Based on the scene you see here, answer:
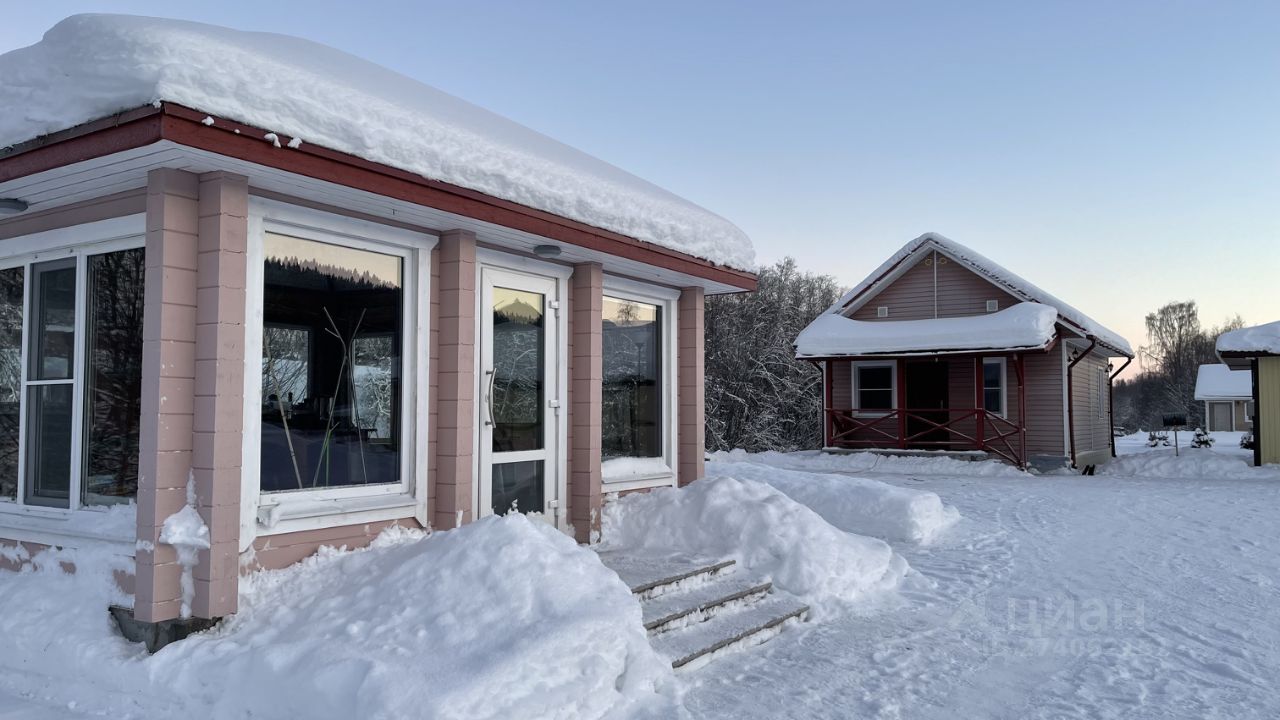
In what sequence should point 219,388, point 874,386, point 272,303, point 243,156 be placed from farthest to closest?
point 874,386 → point 272,303 → point 219,388 → point 243,156

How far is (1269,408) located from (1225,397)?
24.5 meters

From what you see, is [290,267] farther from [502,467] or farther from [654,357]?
[654,357]

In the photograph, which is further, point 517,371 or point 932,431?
point 932,431

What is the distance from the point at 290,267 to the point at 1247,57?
14625mm

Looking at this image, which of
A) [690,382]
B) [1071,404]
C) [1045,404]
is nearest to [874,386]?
[1045,404]

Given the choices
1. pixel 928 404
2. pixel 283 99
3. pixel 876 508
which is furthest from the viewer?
pixel 928 404

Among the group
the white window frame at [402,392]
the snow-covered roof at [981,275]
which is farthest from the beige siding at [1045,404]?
the white window frame at [402,392]

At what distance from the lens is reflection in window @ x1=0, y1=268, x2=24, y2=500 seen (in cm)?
464

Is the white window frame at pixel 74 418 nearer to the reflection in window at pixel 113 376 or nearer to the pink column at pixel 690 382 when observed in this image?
the reflection in window at pixel 113 376

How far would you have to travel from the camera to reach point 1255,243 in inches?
740

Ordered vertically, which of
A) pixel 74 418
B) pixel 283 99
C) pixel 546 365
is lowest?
pixel 74 418

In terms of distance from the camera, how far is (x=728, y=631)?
184 inches

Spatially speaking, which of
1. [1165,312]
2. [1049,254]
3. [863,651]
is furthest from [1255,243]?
[1165,312]

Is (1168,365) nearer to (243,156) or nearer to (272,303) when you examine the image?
(272,303)
